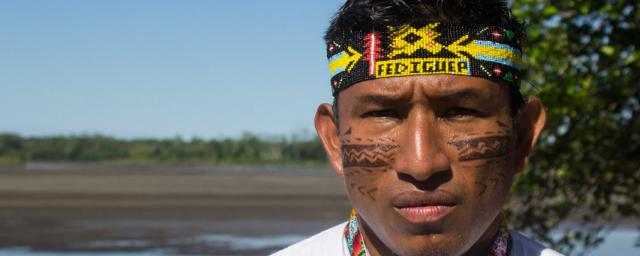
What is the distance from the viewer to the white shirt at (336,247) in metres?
2.27

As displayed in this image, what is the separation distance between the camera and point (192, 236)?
16078 millimetres

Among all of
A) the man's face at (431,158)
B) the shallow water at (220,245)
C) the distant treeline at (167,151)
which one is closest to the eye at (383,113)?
the man's face at (431,158)

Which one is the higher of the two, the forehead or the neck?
the forehead

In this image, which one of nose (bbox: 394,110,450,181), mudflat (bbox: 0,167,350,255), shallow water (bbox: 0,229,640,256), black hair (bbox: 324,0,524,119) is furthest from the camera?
mudflat (bbox: 0,167,350,255)

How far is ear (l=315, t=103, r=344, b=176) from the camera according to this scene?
2297mm

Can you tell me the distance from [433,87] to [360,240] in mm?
535

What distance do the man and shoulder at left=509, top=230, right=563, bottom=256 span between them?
0.11 meters

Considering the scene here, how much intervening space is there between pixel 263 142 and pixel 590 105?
5282 cm

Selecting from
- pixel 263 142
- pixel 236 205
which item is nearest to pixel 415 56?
pixel 236 205

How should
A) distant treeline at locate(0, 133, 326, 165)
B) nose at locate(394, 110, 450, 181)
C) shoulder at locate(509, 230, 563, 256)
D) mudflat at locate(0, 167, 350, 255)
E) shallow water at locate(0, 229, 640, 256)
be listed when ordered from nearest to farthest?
nose at locate(394, 110, 450, 181)
shoulder at locate(509, 230, 563, 256)
shallow water at locate(0, 229, 640, 256)
mudflat at locate(0, 167, 350, 255)
distant treeline at locate(0, 133, 326, 165)

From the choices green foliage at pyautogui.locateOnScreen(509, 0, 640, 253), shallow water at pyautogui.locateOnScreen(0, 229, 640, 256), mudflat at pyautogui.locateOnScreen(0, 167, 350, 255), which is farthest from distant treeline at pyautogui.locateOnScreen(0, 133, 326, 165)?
green foliage at pyautogui.locateOnScreen(509, 0, 640, 253)

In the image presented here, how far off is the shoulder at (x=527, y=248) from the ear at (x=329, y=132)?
0.56 metres

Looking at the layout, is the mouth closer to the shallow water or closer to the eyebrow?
the eyebrow

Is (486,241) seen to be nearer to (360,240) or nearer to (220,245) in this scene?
(360,240)
